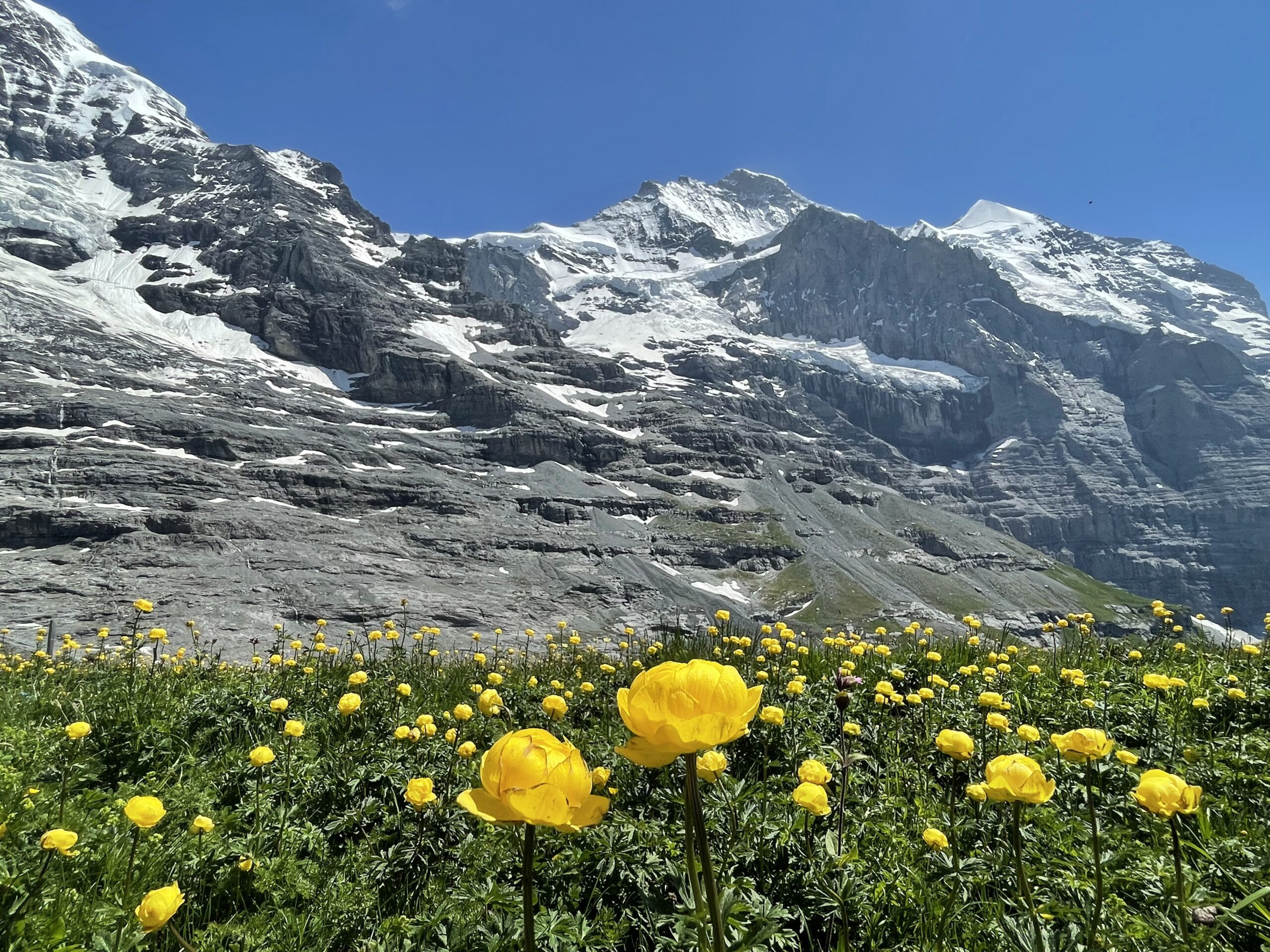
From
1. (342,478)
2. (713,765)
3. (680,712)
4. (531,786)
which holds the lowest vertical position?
(342,478)

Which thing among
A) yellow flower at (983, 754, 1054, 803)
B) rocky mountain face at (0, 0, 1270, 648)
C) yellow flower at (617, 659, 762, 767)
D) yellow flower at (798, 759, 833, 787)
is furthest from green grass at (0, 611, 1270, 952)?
rocky mountain face at (0, 0, 1270, 648)

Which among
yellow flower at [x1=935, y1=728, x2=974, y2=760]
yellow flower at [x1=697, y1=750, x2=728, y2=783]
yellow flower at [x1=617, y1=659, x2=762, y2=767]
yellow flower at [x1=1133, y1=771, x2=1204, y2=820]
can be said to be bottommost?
yellow flower at [x1=697, y1=750, x2=728, y2=783]

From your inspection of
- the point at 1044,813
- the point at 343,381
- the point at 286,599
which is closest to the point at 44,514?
the point at 286,599

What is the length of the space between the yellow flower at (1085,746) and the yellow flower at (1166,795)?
15 centimetres

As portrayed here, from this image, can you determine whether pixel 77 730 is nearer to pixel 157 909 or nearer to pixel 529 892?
pixel 157 909

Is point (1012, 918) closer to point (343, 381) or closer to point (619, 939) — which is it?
point (619, 939)

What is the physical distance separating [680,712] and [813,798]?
1482mm

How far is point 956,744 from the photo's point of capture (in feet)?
8.73

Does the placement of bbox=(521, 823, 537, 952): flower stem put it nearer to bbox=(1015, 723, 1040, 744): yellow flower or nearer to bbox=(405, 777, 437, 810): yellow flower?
Result: bbox=(405, 777, 437, 810): yellow flower

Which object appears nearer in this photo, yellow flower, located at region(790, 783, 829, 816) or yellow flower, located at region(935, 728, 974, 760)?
yellow flower, located at region(790, 783, 829, 816)

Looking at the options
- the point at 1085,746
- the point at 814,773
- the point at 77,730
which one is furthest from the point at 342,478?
the point at 1085,746

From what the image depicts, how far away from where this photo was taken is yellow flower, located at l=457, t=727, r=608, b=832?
1264 millimetres

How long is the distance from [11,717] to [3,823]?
260cm

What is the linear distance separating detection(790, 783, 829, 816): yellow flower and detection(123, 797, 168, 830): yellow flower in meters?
2.30
